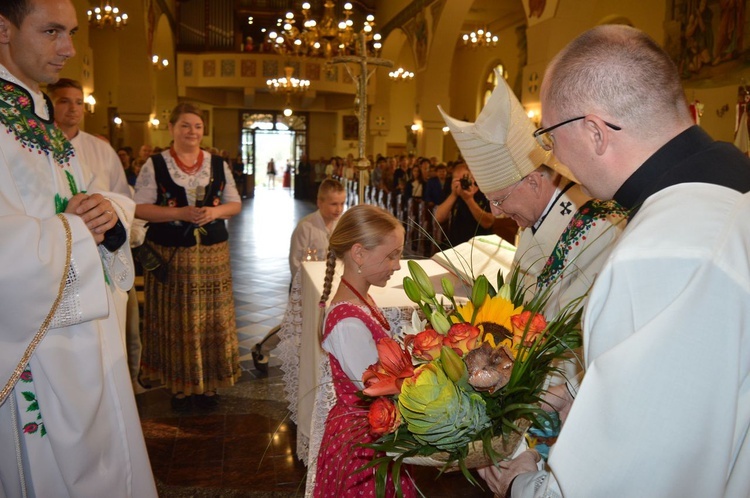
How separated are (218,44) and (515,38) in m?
10.1

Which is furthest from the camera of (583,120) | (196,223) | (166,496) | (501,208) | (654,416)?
(196,223)

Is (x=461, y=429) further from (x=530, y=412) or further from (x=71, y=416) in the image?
(x=71, y=416)

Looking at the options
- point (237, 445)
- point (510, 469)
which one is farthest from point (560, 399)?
point (237, 445)

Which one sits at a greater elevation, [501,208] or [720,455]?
[501,208]

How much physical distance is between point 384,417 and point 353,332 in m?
0.79

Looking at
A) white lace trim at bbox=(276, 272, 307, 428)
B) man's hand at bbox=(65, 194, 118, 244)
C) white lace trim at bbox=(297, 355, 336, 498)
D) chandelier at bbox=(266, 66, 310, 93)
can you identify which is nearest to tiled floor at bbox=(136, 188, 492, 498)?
white lace trim at bbox=(297, 355, 336, 498)

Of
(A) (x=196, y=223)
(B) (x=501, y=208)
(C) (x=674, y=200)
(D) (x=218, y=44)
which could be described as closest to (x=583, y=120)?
(C) (x=674, y=200)

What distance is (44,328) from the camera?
1.67 meters

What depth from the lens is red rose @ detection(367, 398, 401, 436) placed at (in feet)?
3.64

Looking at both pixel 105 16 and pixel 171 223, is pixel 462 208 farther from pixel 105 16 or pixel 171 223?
pixel 105 16

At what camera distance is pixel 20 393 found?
170 cm

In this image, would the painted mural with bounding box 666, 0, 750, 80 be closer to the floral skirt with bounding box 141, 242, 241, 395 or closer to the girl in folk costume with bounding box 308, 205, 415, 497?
the floral skirt with bounding box 141, 242, 241, 395

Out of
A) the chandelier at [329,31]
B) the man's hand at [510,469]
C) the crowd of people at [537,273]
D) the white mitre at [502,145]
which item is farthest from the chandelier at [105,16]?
the man's hand at [510,469]

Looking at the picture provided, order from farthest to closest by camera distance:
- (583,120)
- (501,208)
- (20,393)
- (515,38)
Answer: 1. (515,38)
2. (501,208)
3. (20,393)
4. (583,120)
